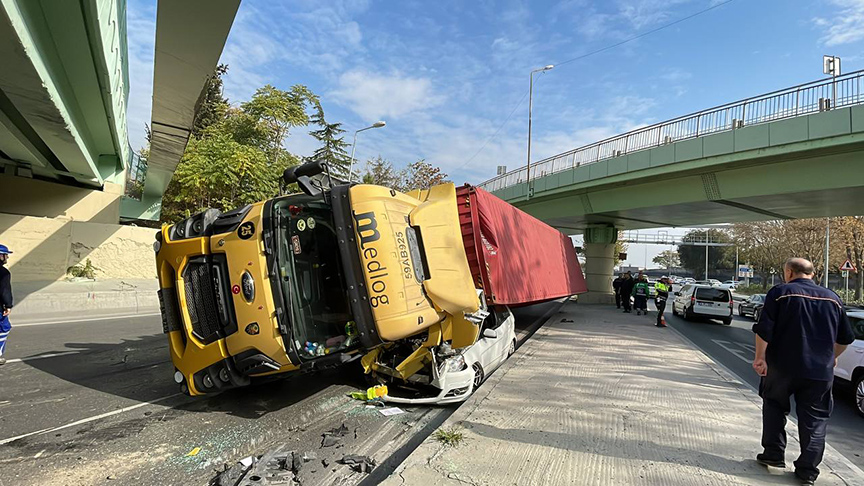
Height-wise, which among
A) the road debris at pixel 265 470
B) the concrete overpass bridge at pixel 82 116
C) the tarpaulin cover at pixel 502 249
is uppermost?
the concrete overpass bridge at pixel 82 116

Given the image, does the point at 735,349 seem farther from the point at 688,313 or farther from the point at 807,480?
the point at 807,480

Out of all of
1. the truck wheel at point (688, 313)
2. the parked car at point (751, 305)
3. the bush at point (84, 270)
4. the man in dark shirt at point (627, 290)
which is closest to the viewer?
the bush at point (84, 270)

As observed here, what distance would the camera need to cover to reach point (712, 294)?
632 inches

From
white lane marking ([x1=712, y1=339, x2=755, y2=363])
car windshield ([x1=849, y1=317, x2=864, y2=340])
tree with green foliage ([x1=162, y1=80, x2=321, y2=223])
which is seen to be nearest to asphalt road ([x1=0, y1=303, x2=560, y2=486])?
car windshield ([x1=849, y1=317, x2=864, y2=340])

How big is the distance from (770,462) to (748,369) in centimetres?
582

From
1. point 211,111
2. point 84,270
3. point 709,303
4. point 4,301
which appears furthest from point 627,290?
point 211,111

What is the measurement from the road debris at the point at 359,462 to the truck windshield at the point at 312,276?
108 cm

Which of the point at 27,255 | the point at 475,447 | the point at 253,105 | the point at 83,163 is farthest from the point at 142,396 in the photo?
the point at 253,105

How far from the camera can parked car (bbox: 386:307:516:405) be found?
16.0 ft

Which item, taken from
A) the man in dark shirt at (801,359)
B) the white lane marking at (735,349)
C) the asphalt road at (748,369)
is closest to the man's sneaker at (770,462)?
the man in dark shirt at (801,359)

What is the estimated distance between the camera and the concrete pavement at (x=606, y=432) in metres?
3.16

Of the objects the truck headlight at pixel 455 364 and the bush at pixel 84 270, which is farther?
the bush at pixel 84 270

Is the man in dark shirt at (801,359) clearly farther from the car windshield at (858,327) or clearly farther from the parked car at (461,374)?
the car windshield at (858,327)

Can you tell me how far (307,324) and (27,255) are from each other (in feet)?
50.5
